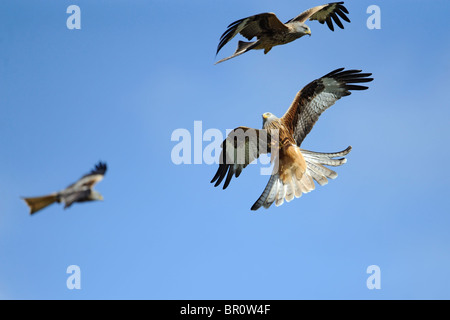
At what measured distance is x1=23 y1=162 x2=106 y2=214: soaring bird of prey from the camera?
5.96 metres

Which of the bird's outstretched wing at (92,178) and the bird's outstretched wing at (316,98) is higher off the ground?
the bird's outstretched wing at (316,98)

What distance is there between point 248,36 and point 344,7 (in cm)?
256

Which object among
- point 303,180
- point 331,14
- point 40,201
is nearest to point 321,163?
point 303,180

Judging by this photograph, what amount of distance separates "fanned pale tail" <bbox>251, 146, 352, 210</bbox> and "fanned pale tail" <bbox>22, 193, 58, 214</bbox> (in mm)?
3671

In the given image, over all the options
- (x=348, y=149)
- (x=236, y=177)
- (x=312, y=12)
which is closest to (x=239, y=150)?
(x=236, y=177)

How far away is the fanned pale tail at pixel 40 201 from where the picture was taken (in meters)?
5.91

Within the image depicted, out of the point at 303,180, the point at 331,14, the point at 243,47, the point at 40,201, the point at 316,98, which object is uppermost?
the point at 331,14

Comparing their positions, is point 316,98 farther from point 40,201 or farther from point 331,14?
point 40,201

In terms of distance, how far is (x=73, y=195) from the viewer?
20.1ft

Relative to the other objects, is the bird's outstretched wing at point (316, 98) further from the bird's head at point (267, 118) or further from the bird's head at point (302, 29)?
the bird's head at point (302, 29)

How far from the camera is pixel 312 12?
32.9ft

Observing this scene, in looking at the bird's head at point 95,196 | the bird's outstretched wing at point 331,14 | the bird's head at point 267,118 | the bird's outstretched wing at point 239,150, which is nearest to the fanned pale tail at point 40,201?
the bird's head at point 95,196

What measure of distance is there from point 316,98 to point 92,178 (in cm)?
423

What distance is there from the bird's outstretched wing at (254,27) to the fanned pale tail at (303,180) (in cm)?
192
